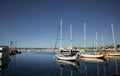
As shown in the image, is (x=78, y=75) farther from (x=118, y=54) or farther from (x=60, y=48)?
(x=118, y=54)

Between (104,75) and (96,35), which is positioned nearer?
(104,75)

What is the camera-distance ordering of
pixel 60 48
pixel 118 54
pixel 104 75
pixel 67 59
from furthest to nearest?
1. pixel 118 54
2. pixel 60 48
3. pixel 67 59
4. pixel 104 75

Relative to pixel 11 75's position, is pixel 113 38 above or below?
above

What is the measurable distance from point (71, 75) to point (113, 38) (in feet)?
250

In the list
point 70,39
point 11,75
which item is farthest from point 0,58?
point 11,75

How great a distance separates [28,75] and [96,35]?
78.8m

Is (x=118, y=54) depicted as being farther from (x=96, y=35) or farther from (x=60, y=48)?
(x=60, y=48)

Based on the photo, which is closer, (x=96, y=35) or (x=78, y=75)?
(x=78, y=75)

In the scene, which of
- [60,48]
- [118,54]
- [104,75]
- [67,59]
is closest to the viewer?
[104,75]

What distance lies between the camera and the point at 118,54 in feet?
342

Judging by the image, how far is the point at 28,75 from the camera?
1410 inches

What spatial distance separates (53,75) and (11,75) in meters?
8.41

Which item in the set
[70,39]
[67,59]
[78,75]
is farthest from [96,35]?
[78,75]

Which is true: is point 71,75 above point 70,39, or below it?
below
